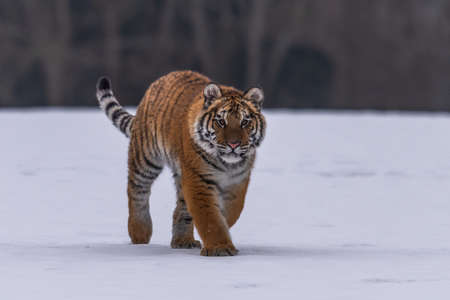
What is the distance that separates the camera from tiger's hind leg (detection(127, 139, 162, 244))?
693 cm

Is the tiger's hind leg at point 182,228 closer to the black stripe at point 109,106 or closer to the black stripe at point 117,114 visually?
the black stripe at point 117,114

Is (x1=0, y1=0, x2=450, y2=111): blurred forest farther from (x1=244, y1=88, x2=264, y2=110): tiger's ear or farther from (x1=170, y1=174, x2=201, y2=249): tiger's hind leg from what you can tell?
(x1=244, y1=88, x2=264, y2=110): tiger's ear

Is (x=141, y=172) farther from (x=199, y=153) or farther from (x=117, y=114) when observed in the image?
(x=199, y=153)

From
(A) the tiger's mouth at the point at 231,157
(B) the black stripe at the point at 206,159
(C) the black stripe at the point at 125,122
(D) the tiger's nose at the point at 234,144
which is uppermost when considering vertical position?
(D) the tiger's nose at the point at 234,144

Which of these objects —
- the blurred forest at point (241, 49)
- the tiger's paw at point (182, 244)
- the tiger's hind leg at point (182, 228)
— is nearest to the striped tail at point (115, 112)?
the tiger's hind leg at point (182, 228)

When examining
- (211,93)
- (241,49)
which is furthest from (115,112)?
(241,49)

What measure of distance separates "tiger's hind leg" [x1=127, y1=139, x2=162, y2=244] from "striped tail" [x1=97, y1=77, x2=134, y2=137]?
614 millimetres

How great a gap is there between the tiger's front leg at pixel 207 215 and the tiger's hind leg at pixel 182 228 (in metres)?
0.78

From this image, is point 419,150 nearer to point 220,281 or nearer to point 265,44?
point 220,281

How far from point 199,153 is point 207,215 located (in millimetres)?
392

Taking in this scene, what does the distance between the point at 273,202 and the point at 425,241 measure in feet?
7.98

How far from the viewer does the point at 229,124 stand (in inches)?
227

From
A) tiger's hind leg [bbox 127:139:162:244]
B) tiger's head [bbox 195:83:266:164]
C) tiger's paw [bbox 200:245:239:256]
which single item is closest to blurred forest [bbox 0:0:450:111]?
tiger's hind leg [bbox 127:139:162:244]

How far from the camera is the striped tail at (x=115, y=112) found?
300 inches
